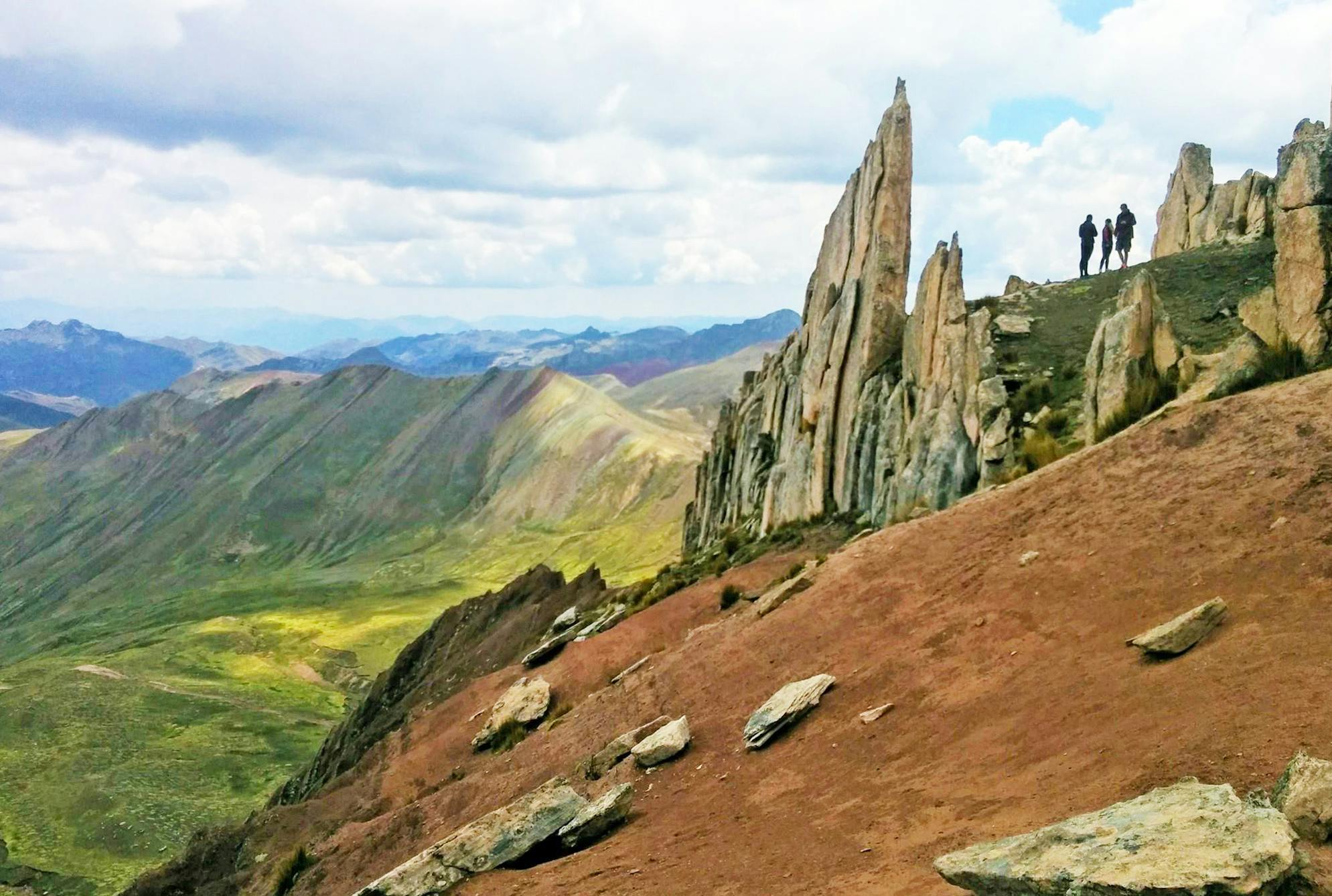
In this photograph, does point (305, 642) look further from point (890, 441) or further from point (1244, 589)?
point (1244, 589)

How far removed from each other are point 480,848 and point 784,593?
44.2 feet

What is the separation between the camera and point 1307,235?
2473cm

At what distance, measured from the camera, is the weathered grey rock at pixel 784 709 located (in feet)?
67.9

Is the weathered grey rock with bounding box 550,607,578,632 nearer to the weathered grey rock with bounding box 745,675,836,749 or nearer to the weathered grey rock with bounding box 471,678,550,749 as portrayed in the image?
the weathered grey rock with bounding box 471,678,550,749

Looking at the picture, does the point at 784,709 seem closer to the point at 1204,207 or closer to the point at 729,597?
the point at 729,597

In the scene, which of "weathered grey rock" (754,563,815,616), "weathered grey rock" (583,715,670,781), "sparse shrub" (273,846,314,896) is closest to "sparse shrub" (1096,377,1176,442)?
"weathered grey rock" (754,563,815,616)

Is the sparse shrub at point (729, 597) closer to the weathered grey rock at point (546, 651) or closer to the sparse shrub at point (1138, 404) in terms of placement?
the weathered grey rock at point (546, 651)

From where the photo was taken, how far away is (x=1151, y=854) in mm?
8977

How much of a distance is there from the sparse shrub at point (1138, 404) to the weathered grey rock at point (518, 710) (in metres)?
20.6

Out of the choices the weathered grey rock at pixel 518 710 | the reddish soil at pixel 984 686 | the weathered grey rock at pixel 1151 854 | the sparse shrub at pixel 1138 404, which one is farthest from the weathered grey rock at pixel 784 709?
the weathered grey rock at pixel 518 710

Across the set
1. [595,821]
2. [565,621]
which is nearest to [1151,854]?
[595,821]

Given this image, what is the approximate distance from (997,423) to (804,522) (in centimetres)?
1420

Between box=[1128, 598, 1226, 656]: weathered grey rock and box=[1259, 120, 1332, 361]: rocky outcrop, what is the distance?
11.0 metres

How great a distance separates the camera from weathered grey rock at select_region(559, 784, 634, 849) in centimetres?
1852
